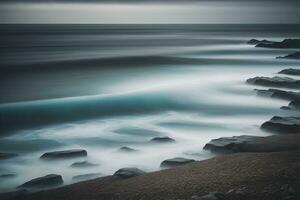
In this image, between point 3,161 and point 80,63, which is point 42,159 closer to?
point 3,161

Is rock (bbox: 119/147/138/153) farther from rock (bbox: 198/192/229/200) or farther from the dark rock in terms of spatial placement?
rock (bbox: 198/192/229/200)

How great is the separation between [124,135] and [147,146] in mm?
2226

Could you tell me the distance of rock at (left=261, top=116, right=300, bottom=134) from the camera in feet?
45.9

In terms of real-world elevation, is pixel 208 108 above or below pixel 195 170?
above

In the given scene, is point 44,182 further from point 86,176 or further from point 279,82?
point 279,82

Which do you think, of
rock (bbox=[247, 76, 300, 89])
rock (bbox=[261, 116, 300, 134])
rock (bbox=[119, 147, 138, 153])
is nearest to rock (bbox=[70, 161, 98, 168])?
rock (bbox=[119, 147, 138, 153])

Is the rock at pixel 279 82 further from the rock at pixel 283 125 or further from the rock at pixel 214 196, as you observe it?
the rock at pixel 214 196

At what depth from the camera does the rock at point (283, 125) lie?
14.0 meters

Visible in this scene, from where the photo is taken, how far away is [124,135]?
16438 mm

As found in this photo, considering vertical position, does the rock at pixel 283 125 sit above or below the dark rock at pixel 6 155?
below

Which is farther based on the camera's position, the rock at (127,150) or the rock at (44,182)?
the rock at (127,150)

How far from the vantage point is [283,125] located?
14359 mm

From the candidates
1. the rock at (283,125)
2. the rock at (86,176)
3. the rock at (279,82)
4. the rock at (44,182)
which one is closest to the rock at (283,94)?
the rock at (279,82)

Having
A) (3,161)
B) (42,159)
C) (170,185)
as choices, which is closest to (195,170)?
(170,185)
